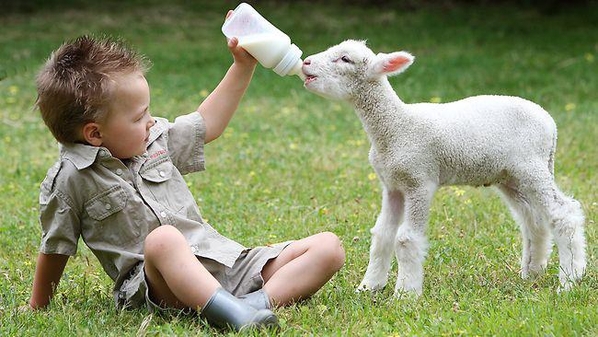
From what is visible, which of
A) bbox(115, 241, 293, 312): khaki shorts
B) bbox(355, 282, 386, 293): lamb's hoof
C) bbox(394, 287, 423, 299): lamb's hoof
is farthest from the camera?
bbox(355, 282, 386, 293): lamb's hoof

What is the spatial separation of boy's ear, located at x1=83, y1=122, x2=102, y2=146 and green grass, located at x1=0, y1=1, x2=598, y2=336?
2.16 feet

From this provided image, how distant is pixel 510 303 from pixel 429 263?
856mm

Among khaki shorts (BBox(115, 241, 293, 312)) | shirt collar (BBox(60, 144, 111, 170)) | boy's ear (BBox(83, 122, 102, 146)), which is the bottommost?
khaki shorts (BBox(115, 241, 293, 312))

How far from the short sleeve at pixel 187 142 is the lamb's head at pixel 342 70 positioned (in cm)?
49

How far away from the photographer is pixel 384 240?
4.09 m

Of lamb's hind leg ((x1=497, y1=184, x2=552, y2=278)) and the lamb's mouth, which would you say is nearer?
the lamb's mouth

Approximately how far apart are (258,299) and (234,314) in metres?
0.25

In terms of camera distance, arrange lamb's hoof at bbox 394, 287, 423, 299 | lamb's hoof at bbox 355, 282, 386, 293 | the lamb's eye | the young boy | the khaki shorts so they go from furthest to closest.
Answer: lamb's hoof at bbox 355, 282, 386, 293, the lamb's eye, lamb's hoof at bbox 394, 287, 423, 299, the khaki shorts, the young boy

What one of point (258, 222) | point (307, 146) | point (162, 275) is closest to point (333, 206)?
point (258, 222)

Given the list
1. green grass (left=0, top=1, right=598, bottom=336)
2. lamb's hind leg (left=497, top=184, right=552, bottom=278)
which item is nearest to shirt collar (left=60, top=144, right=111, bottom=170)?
green grass (left=0, top=1, right=598, bottom=336)

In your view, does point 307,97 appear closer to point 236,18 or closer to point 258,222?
point 258,222

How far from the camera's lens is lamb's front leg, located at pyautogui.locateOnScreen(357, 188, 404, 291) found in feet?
13.4

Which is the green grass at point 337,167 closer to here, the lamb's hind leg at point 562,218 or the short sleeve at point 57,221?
the lamb's hind leg at point 562,218

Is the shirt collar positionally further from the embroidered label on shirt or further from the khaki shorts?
the khaki shorts
